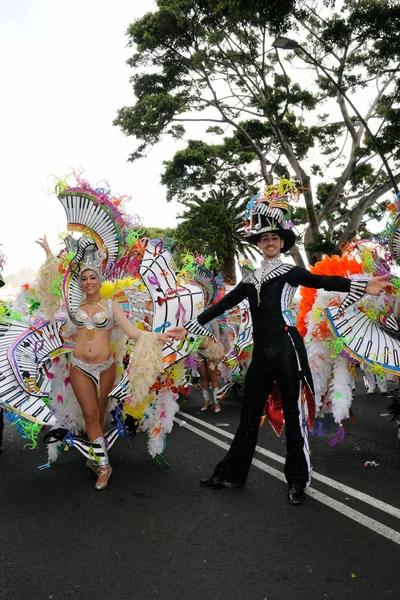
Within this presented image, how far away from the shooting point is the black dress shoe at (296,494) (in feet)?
12.1

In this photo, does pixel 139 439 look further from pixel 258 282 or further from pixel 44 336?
pixel 258 282

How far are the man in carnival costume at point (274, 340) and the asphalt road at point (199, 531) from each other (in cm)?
29

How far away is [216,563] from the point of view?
287cm

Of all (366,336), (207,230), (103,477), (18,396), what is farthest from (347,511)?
(207,230)

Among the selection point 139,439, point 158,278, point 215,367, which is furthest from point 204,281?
point 158,278

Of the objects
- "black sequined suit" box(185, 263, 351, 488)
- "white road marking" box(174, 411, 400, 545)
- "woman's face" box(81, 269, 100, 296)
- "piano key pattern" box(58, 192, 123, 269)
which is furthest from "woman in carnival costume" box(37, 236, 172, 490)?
"white road marking" box(174, 411, 400, 545)

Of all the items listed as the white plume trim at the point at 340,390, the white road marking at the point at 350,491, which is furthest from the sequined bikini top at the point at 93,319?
the white plume trim at the point at 340,390

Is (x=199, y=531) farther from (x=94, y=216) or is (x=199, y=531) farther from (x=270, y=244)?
(x=94, y=216)

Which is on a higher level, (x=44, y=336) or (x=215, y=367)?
(x=44, y=336)

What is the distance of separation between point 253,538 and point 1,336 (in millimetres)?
2713

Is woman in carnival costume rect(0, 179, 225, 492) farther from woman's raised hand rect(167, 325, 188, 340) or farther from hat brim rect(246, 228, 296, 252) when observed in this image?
hat brim rect(246, 228, 296, 252)

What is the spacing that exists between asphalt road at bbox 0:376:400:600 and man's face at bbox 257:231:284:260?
1.84 meters

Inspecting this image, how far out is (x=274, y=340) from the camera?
13.1 feet

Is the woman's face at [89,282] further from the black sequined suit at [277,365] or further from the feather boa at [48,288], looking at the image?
the black sequined suit at [277,365]
